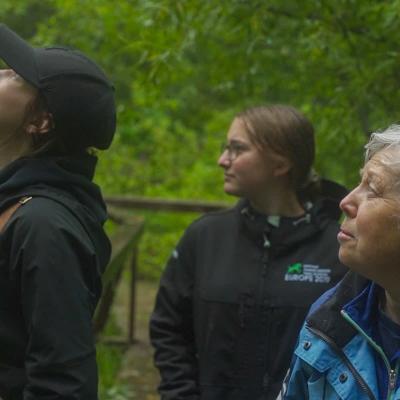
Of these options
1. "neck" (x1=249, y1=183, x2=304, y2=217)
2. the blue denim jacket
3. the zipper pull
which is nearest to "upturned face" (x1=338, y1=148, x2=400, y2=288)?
the blue denim jacket

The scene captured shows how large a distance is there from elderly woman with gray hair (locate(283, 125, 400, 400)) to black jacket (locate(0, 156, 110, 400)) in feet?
1.80

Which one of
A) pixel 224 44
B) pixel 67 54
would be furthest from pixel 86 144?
pixel 224 44

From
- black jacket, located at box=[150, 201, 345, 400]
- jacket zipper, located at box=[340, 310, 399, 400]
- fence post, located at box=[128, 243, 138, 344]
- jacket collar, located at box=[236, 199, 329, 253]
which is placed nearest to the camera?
jacket zipper, located at box=[340, 310, 399, 400]

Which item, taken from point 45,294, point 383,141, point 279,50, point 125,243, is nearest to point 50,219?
point 45,294

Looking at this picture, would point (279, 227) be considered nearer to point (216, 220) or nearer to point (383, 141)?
point (216, 220)

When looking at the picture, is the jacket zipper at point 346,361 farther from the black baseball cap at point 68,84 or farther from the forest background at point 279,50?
the forest background at point 279,50

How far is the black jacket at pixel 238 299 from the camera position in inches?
130

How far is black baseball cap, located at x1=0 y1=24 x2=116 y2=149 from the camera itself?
2527 mm

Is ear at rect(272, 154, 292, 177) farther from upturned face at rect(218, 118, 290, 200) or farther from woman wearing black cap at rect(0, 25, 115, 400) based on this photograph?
woman wearing black cap at rect(0, 25, 115, 400)

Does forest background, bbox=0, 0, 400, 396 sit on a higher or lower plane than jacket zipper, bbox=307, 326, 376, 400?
higher

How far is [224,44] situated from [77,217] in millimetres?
3381

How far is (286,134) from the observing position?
357cm

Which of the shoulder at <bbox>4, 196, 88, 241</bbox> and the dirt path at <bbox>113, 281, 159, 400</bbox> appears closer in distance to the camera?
the shoulder at <bbox>4, 196, 88, 241</bbox>

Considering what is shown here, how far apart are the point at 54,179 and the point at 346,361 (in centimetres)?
87
